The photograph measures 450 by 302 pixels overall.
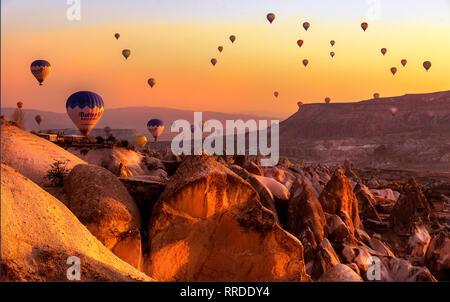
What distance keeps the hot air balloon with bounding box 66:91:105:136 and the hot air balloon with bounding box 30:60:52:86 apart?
794 centimetres

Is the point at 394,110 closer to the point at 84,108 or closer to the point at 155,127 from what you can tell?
the point at 155,127

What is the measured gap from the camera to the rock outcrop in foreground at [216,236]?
502 inches

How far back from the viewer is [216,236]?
13.2 meters

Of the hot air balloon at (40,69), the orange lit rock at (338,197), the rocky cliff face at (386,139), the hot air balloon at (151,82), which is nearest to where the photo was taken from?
the orange lit rock at (338,197)

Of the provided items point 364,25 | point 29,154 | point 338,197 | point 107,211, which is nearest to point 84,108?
point 338,197

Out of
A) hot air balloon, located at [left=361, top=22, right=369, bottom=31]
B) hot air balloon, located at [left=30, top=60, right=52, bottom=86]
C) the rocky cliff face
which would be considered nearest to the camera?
hot air balloon, located at [left=30, top=60, right=52, bottom=86]

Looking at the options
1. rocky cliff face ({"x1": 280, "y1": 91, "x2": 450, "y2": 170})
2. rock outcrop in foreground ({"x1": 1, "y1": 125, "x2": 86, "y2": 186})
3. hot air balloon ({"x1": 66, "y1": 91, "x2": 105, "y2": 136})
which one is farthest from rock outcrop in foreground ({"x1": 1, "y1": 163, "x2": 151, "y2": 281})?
rocky cliff face ({"x1": 280, "y1": 91, "x2": 450, "y2": 170})

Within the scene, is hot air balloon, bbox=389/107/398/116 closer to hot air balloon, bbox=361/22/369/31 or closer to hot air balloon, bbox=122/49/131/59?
hot air balloon, bbox=361/22/369/31

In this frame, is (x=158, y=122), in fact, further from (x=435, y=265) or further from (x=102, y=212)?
(x=102, y=212)

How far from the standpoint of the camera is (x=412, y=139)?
497 ft

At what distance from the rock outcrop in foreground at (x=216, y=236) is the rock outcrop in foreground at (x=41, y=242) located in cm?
329

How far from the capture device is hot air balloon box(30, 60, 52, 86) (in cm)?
4909

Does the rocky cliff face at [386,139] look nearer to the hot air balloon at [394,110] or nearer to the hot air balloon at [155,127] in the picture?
the hot air balloon at [394,110]

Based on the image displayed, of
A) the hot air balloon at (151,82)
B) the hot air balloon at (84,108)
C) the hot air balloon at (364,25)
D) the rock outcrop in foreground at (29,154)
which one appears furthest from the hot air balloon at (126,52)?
the rock outcrop in foreground at (29,154)
